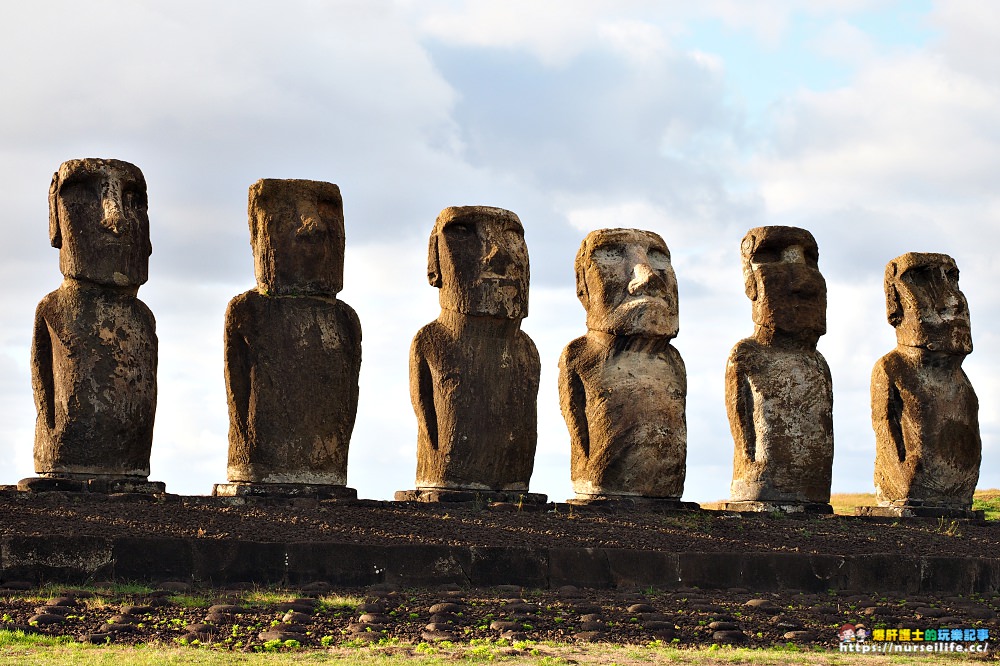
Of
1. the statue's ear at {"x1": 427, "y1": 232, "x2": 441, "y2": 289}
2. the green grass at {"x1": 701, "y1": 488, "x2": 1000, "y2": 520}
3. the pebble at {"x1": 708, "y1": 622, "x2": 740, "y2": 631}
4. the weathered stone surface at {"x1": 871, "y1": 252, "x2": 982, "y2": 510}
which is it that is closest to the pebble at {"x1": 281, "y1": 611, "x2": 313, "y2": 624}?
the pebble at {"x1": 708, "y1": 622, "x2": 740, "y2": 631}

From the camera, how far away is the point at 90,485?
15320 millimetres

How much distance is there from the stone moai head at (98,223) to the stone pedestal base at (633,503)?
479cm

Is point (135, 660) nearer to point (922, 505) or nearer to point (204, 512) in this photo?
point (204, 512)

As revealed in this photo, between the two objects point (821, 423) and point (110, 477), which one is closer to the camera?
point (110, 477)

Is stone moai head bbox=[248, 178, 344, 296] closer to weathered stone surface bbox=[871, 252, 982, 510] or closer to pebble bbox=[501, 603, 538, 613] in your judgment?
pebble bbox=[501, 603, 538, 613]

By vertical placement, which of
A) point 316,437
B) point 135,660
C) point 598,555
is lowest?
point 135,660

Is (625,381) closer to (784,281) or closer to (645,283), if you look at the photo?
(645,283)

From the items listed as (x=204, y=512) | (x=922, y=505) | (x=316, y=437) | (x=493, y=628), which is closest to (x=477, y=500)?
(x=316, y=437)

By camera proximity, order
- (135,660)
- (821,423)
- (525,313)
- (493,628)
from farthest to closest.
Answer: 1. (821,423)
2. (525,313)
3. (493,628)
4. (135,660)

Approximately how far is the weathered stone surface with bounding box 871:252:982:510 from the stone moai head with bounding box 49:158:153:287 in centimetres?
872

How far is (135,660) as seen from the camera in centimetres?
1099

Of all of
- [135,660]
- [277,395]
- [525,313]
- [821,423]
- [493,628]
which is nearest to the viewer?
[135,660]

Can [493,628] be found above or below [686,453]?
below

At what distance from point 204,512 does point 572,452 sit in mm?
4510
